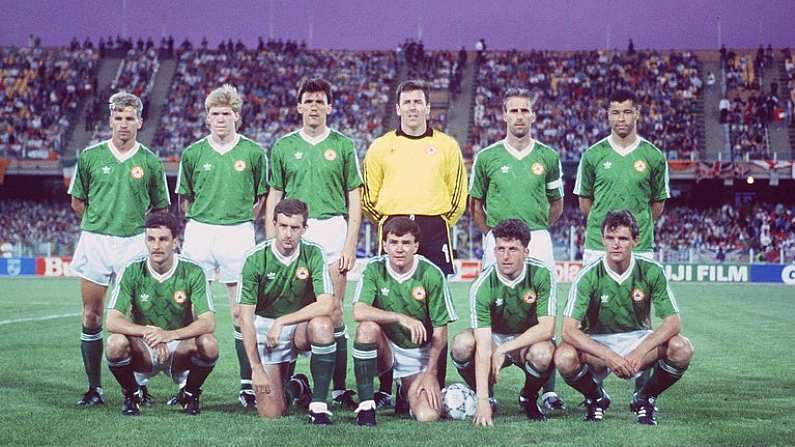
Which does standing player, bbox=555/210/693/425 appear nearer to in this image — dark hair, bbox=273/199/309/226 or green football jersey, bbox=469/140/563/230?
green football jersey, bbox=469/140/563/230

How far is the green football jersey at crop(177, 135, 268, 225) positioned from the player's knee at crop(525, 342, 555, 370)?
2.33 metres

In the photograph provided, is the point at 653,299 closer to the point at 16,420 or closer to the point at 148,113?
the point at 16,420

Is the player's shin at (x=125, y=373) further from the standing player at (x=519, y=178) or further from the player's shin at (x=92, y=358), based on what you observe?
the standing player at (x=519, y=178)

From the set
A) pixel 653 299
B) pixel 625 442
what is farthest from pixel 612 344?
pixel 625 442

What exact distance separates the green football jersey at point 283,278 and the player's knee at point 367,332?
0.32 meters

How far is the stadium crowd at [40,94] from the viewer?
114ft

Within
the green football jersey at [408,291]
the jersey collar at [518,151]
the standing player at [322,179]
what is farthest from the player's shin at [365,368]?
the jersey collar at [518,151]

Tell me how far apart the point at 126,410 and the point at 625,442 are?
3.09 meters

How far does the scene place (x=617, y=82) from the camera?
36.4 meters

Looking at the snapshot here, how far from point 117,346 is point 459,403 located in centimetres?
218

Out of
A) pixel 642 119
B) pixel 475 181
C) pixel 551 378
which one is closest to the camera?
pixel 551 378

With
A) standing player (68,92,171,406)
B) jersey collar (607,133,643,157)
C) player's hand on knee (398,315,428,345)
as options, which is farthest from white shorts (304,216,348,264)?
jersey collar (607,133,643,157)

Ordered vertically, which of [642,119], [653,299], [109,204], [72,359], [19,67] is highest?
[19,67]

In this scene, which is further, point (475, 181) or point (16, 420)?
point (475, 181)
